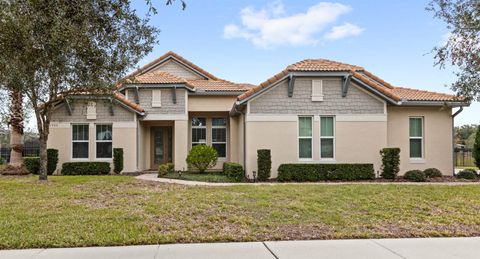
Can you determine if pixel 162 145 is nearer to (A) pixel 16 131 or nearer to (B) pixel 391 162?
(A) pixel 16 131

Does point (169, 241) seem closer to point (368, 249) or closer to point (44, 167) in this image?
point (368, 249)

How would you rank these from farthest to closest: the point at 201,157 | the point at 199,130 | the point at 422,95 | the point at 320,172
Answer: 1. the point at 199,130
2. the point at 422,95
3. the point at 201,157
4. the point at 320,172

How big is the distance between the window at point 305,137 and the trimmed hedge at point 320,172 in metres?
1.00

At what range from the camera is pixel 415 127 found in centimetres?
1670

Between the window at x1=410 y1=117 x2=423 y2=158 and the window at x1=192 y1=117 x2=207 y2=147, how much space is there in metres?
10.6

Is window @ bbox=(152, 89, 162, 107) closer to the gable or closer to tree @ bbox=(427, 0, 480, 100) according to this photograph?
the gable

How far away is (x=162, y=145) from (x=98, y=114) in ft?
14.0

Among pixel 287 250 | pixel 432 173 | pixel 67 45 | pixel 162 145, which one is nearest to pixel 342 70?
pixel 432 173

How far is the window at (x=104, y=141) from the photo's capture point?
1830 centimetres

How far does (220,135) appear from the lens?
20.6 meters

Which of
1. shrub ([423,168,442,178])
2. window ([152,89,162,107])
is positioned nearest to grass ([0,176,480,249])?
shrub ([423,168,442,178])

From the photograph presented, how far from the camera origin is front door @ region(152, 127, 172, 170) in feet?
68.9

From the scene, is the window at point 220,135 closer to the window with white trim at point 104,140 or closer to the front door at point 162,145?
the front door at point 162,145

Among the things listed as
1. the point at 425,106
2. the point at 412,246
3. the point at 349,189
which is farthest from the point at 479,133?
the point at 412,246
